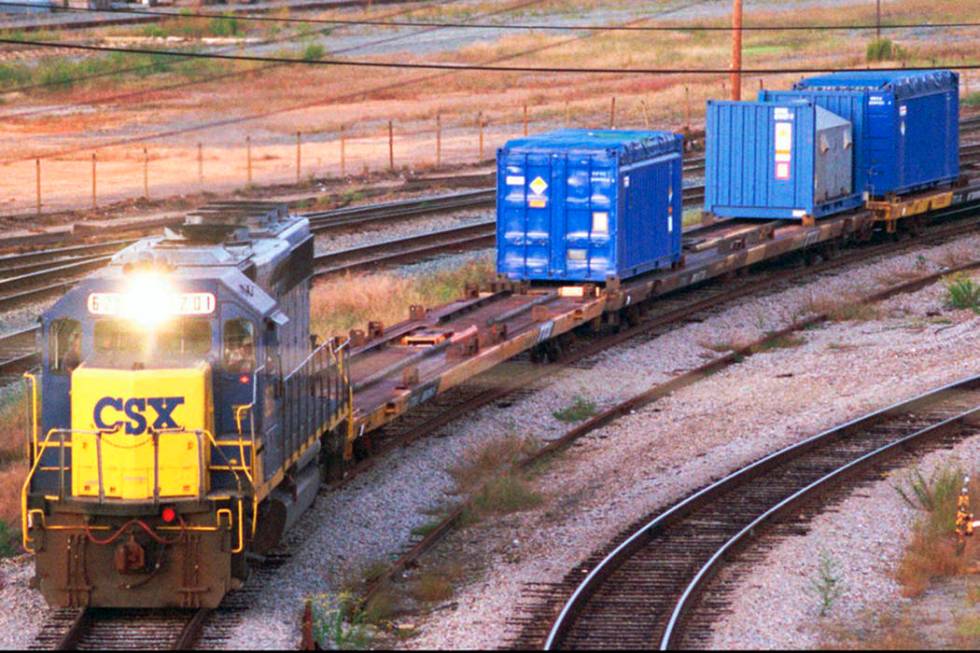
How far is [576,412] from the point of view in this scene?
22.6 m

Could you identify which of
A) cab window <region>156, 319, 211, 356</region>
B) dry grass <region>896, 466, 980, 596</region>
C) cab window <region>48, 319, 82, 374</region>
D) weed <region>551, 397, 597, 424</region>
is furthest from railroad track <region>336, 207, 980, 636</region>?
dry grass <region>896, 466, 980, 596</region>

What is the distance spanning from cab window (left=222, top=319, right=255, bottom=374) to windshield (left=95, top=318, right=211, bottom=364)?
166 millimetres

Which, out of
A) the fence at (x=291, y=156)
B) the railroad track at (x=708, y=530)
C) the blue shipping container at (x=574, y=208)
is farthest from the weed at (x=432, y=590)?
the fence at (x=291, y=156)

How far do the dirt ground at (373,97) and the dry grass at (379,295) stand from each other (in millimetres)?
16221

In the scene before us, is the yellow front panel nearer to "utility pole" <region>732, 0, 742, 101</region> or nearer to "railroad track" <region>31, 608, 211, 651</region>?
"railroad track" <region>31, 608, 211, 651</region>

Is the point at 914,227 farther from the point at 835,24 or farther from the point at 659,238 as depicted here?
the point at 835,24

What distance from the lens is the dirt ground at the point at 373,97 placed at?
52.0m

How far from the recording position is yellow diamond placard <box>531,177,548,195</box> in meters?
26.5

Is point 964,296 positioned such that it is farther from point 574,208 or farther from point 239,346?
point 239,346

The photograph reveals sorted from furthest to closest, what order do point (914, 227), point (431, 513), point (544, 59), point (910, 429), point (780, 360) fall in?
point (544, 59) < point (914, 227) < point (780, 360) < point (910, 429) < point (431, 513)

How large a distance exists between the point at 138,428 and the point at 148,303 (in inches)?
42.1

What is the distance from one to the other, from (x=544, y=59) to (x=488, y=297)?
55.2 meters

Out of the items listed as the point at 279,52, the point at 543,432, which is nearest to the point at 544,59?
the point at 279,52

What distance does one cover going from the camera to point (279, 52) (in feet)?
267
